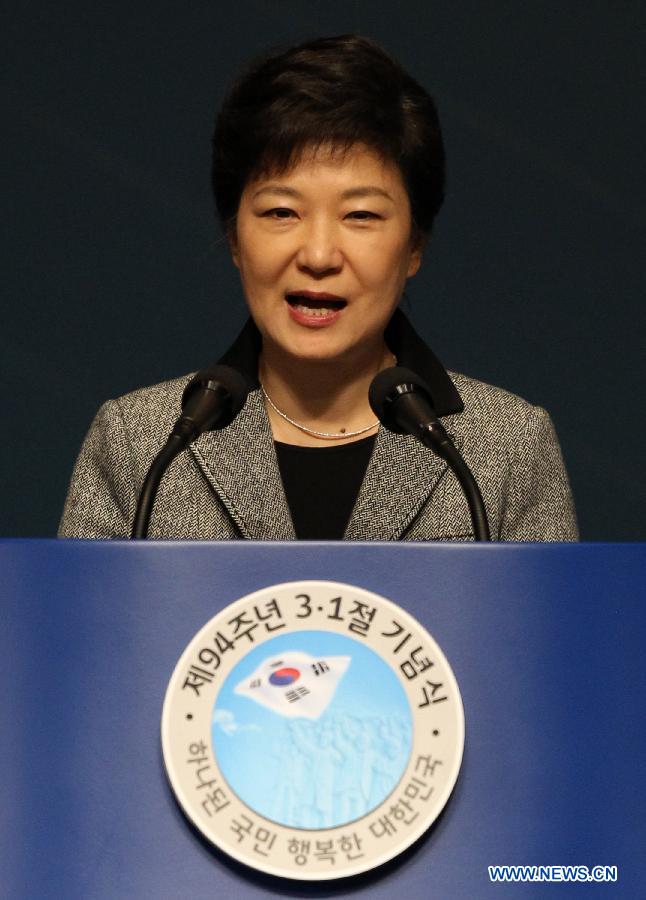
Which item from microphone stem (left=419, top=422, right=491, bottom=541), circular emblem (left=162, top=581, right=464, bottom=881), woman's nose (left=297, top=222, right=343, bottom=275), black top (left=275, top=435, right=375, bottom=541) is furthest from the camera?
black top (left=275, top=435, right=375, bottom=541)

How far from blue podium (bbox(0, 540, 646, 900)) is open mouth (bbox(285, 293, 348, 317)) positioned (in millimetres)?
569

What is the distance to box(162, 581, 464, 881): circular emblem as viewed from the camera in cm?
85

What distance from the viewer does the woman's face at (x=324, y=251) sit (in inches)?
56.2

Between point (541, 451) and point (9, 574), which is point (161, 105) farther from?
point (9, 574)

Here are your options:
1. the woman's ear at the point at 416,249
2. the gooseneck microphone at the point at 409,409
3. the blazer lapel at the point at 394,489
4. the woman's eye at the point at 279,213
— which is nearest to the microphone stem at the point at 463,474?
the gooseneck microphone at the point at 409,409

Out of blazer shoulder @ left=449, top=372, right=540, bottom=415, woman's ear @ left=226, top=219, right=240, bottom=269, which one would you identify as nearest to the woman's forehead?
woman's ear @ left=226, top=219, right=240, bottom=269

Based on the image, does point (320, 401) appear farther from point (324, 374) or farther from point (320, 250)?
point (320, 250)

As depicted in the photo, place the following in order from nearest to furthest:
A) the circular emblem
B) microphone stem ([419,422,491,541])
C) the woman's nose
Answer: the circular emblem, microphone stem ([419,422,491,541]), the woman's nose

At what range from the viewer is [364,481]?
146 centimetres

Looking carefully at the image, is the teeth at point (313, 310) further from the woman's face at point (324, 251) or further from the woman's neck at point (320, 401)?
the woman's neck at point (320, 401)

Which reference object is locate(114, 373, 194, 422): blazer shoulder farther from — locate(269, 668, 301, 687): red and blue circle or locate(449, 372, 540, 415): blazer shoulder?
locate(269, 668, 301, 687): red and blue circle

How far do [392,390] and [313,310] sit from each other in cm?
34

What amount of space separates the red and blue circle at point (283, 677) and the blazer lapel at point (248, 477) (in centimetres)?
52

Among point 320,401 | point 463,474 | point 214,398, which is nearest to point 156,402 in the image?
point 320,401
